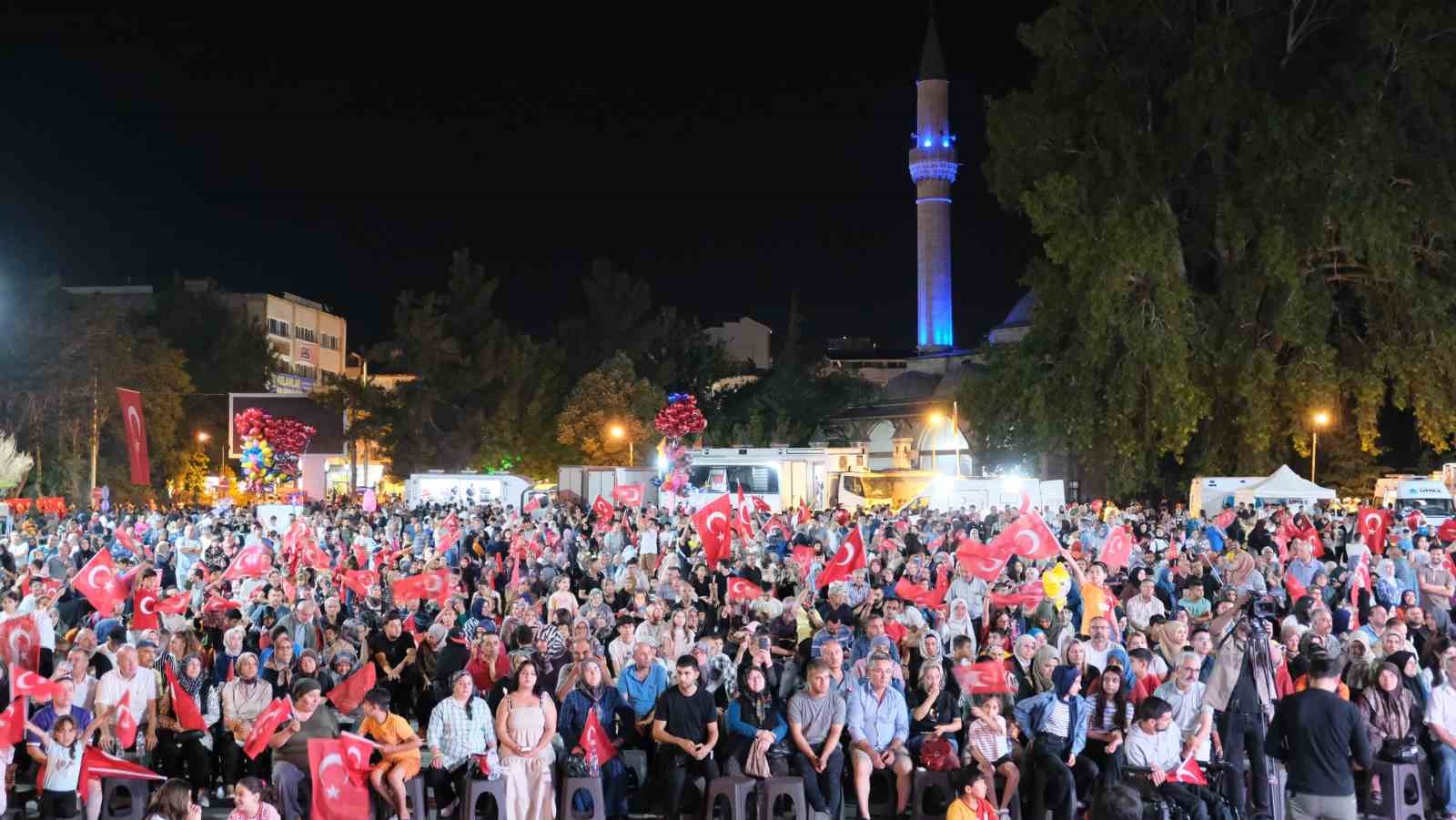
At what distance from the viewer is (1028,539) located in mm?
14359

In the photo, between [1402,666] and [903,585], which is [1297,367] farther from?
[1402,666]

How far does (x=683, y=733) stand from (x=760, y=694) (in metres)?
0.56

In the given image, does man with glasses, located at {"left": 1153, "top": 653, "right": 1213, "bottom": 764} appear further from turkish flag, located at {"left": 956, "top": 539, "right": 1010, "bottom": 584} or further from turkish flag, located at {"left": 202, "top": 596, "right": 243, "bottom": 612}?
turkish flag, located at {"left": 202, "top": 596, "right": 243, "bottom": 612}

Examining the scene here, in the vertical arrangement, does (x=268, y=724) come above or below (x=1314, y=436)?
below

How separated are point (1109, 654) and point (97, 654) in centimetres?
772

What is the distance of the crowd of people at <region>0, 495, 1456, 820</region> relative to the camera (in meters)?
9.34

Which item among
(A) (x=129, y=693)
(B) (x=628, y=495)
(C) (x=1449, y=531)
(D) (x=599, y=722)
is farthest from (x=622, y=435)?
(D) (x=599, y=722)

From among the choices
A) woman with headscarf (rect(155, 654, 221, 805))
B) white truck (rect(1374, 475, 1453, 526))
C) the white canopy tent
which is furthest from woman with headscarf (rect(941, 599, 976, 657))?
white truck (rect(1374, 475, 1453, 526))

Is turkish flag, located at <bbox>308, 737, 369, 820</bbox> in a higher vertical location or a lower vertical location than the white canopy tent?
lower

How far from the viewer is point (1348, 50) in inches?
1433

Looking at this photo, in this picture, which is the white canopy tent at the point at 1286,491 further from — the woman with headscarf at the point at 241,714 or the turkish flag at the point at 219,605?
the woman with headscarf at the point at 241,714

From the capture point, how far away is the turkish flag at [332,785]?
9.05 metres

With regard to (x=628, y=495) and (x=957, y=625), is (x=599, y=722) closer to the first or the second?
(x=957, y=625)

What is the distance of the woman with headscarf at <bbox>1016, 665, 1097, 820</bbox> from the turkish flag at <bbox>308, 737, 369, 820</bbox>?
423 centimetres
